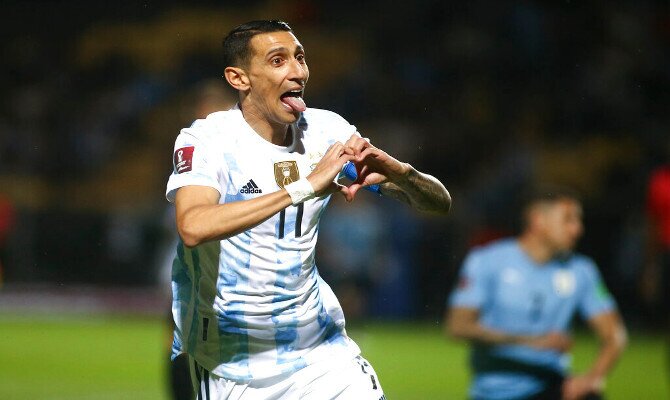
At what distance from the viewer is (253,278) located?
4.82m

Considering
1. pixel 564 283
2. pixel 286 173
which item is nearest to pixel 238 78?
pixel 286 173

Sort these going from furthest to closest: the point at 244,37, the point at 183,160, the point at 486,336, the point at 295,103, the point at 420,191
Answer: the point at 486,336, the point at 420,191, the point at 244,37, the point at 295,103, the point at 183,160

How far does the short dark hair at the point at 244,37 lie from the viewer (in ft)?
16.2

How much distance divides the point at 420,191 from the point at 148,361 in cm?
858

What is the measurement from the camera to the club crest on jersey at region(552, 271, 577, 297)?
7395mm

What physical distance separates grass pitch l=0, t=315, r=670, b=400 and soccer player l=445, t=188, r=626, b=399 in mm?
3442

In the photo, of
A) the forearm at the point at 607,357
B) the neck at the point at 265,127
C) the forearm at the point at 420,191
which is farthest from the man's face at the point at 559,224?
the neck at the point at 265,127

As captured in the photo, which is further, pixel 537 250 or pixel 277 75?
pixel 537 250

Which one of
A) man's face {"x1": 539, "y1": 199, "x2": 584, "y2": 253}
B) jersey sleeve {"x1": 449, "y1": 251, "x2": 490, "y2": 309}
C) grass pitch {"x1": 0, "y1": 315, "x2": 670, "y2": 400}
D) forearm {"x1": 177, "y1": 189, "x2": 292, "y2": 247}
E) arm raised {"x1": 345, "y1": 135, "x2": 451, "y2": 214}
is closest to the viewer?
forearm {"x1": 177, "y1": 189, "x2": 292, "y2": 247}

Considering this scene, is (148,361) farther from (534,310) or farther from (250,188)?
(250,188)

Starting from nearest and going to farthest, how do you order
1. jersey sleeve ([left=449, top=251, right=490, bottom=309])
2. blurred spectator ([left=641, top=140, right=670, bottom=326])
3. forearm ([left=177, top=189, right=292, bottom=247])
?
forearm ([left=177, top=189, right=292, bottom=247]), jersey sleeve ([left=449, top=251, right=490, bottom=309]), blurred spectator ([left=641, top=140, right=670, bottom=326])

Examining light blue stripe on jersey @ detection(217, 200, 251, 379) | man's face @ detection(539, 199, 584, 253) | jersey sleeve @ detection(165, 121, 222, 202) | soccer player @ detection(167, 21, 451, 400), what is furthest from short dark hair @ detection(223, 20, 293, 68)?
man's face @ detection(539, 199, 584, 253)

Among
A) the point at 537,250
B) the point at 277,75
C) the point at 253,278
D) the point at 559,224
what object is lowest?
the point at 537,250

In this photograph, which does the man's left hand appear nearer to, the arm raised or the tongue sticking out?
the arm raised
